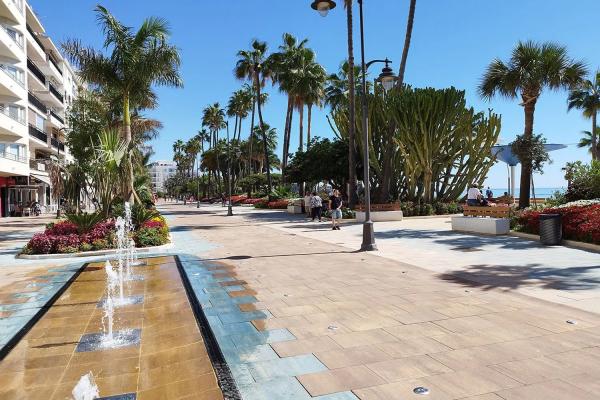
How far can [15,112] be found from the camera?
38.0m

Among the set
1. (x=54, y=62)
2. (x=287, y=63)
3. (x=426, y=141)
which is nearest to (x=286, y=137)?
(x=287, y=63)

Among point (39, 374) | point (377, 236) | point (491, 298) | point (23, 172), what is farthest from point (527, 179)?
point (23, 172)

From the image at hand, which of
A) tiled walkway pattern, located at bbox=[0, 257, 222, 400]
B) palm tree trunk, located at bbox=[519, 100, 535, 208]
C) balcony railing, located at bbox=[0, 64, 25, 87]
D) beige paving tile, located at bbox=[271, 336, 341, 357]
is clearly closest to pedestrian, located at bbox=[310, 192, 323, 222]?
palm tree trunk, located at bbox=[519, 100, 535, 208]

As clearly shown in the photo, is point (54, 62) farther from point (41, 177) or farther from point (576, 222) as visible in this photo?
point (576, 222)

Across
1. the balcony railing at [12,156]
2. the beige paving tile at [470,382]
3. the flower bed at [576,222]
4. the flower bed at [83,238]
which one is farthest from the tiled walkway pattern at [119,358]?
the balcony railing at [12,156]

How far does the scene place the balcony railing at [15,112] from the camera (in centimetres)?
3662

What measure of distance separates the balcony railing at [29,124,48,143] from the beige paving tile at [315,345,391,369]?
44.1m

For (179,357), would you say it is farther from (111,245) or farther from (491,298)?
(111,245)

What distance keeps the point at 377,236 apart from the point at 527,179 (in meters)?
8.58

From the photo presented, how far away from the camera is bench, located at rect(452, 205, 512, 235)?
15.8 meters

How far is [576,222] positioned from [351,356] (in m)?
11.2

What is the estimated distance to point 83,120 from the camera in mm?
31781

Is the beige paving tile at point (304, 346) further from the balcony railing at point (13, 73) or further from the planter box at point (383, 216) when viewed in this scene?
the balcony railing at point (13, 73)

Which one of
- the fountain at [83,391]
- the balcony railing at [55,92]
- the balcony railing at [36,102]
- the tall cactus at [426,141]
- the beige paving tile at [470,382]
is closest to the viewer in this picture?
the fountain at [83,391]
